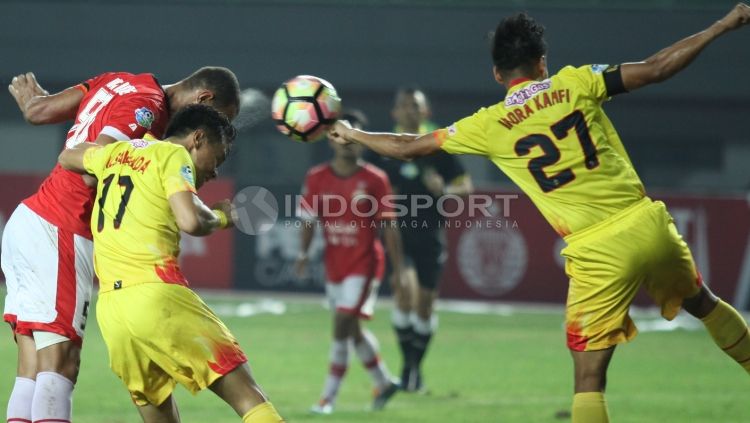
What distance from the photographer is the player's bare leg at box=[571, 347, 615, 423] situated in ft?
19.0

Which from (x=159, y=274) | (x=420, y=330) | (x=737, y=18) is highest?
(x=737, y=18)

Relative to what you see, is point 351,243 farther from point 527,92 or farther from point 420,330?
point 527,92

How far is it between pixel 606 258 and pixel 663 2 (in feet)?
65.3

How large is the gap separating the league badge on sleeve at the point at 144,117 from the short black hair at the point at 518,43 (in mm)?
1813

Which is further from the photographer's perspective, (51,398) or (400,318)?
(400,318)

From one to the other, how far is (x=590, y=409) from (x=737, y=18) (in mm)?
2060

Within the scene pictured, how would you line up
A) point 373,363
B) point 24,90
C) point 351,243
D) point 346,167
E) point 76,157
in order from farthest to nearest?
point 346,167 → point 351,243 → point 373,363 → point 24,90 → point 76,157

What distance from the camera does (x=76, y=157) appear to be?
18.9 ft

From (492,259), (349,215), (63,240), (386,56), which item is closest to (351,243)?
(349,215)

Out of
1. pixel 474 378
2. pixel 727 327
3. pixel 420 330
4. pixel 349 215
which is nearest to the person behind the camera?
pixel 727 327

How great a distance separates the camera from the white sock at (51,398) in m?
5.82

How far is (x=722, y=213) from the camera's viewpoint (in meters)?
17.9

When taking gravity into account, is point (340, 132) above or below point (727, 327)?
above

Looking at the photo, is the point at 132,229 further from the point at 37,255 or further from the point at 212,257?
the point at 212,257
